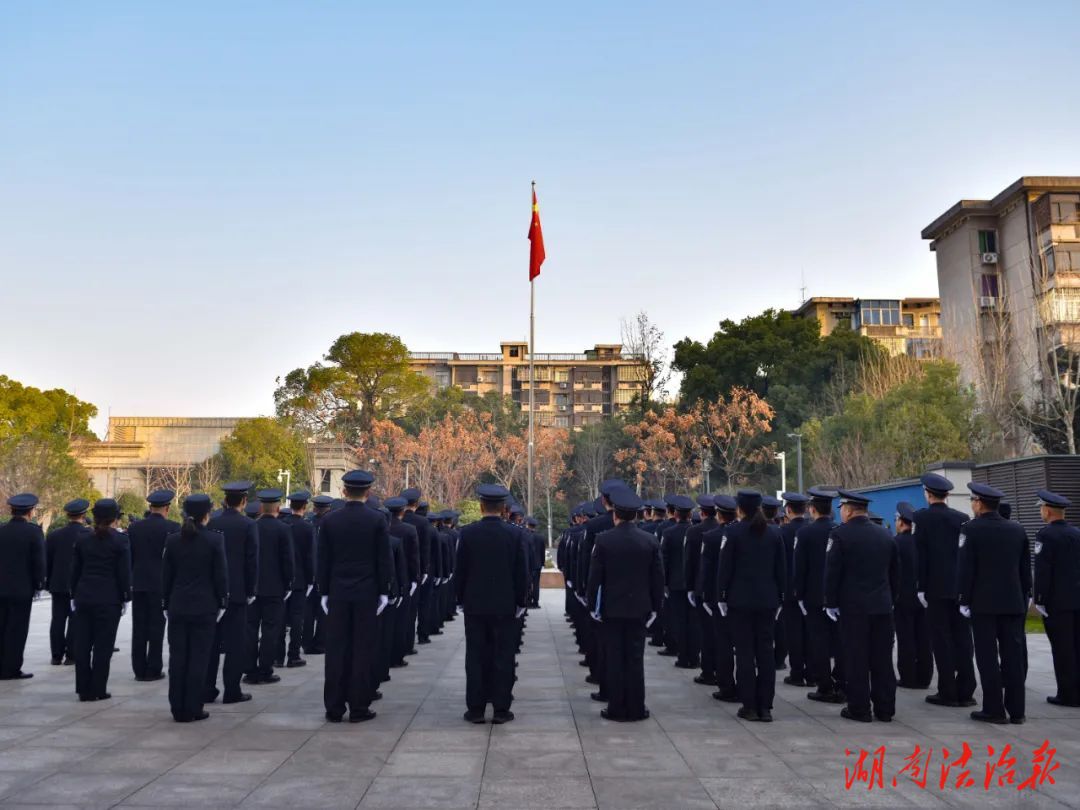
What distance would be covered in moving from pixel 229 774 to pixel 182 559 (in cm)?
259

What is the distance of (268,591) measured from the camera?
10.3 metres

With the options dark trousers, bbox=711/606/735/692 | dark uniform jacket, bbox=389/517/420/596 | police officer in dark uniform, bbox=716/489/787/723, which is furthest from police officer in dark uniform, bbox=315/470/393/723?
dark trousers, bbox=711/606/735/692

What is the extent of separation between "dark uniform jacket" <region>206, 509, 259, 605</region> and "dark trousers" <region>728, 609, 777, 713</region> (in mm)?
4843

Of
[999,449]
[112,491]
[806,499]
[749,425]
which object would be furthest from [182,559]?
[112,491]

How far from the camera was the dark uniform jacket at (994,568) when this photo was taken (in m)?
8.38

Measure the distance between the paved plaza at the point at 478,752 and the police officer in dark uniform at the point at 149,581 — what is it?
0.41 meters

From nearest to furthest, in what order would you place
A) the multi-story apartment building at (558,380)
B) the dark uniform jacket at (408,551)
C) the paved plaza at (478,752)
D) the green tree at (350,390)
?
the paved plaza at (478,752) < the dark uniform jacket at (408,551) < the green tree at (350,390) < the multi-story apartment building at (558,380)

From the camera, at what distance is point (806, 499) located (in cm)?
1091

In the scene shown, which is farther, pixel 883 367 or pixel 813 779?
pixel 883 367

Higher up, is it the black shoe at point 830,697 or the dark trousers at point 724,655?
the dark trousers at point 724,655

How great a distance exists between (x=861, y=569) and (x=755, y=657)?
4.12 feet

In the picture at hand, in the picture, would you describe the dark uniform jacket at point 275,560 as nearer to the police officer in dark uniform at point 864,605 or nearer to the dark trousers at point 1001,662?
the police officer in dark uniform at point 864,605

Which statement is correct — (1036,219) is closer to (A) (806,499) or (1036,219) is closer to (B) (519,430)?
(B) (519,430)

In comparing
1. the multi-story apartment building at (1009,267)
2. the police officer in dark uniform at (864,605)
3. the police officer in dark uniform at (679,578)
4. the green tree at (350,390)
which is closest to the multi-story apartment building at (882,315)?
the multi-story apartment building at (1009,267)
